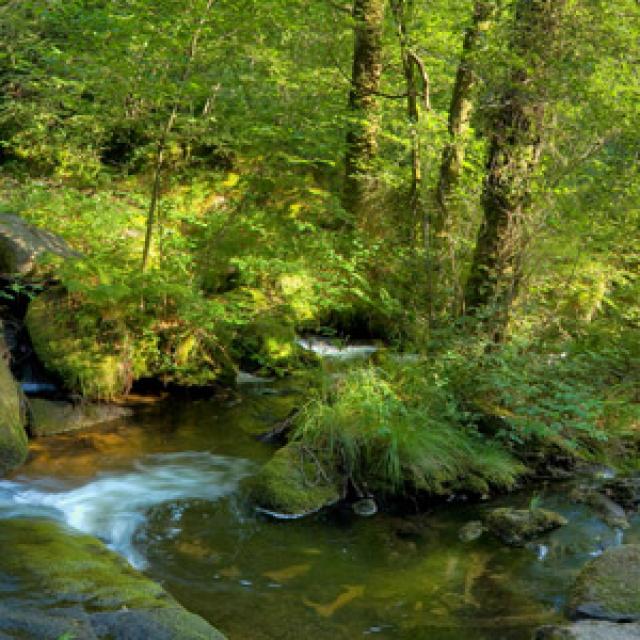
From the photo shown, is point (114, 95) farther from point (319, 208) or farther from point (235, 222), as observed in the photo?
point (319, 208)

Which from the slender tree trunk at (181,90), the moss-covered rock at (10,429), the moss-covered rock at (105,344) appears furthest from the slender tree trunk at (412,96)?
the moss-covered rock at (10,429)

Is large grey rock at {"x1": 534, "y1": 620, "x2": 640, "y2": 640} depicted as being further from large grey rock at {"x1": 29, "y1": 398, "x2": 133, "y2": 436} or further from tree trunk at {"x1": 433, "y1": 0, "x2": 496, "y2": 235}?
large grey rock at {"x1": 29, "y1": 398, "x2": 133, "y2": 436}

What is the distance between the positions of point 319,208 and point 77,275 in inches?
178

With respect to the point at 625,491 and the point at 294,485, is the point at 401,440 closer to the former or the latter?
the point at 294,485

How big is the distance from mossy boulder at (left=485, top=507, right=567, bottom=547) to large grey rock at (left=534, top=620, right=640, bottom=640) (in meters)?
1.62

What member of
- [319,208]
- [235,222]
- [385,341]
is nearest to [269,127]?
[235,222]

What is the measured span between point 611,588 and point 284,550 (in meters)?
2.34

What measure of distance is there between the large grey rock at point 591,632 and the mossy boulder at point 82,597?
191 centimetres

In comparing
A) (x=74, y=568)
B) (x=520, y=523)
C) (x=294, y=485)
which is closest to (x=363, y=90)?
(x=294, y=485)

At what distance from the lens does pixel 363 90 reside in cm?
1235

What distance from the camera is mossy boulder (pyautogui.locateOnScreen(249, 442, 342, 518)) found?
6.27 meters

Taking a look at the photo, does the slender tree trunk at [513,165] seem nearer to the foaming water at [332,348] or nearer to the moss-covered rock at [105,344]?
the foaming water at [332,348]

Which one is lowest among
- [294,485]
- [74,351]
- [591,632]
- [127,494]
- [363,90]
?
[127,494]

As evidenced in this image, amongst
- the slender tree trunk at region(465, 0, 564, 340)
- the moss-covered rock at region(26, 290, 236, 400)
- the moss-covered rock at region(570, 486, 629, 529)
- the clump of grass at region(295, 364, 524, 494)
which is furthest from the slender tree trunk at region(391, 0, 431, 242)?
the moss-covered rock at region(570, 486, 629, 529)
